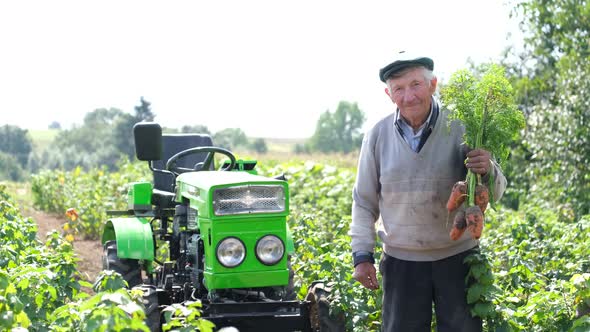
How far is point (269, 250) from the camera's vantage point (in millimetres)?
6141

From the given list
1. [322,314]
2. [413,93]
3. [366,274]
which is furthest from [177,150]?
[413,93]

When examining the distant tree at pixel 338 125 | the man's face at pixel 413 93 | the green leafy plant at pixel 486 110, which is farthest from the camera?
the distant tree at pixel 338 125

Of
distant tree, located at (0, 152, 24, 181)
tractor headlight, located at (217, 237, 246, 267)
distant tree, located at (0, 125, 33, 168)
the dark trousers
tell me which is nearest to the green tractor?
tractor headlight, located at (217, 237, 246, 267)

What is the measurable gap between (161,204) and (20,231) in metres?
1.20

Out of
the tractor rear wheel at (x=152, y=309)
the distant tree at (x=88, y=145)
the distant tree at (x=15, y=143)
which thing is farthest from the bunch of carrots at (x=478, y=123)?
the distant tree at (x=15, y=143)

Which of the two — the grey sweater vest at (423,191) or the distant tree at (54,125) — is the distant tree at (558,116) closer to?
the grey sweater vest at (423,191)

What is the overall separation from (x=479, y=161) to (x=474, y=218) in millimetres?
269

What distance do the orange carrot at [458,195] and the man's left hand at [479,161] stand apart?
0.31ft

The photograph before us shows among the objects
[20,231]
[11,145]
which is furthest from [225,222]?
[11,145]

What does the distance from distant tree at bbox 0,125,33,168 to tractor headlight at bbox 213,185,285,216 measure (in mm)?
41686

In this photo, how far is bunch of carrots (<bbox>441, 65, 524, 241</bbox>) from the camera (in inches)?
177

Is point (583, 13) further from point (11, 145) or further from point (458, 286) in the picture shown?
point (11, 145)

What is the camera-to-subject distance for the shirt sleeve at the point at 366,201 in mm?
4957

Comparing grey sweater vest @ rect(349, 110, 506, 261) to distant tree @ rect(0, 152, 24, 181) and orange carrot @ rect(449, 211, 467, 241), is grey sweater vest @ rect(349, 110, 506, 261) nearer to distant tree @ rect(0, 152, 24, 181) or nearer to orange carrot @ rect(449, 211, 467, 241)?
orange carrot @ rect(449, 211, 467, 241)
